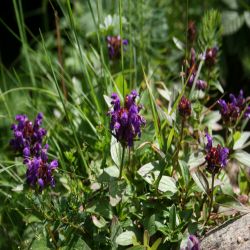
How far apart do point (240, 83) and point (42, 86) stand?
52.8 inches

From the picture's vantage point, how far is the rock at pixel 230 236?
172 cm

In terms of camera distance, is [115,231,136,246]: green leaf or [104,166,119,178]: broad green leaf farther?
[104,166,119,178]: broad green leaf

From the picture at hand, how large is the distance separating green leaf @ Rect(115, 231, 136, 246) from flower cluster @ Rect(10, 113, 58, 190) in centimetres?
30

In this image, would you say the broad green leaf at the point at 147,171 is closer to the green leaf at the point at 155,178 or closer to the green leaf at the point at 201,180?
the green leaf at the point at 155,178

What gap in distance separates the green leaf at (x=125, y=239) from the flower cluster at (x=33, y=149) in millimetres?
302

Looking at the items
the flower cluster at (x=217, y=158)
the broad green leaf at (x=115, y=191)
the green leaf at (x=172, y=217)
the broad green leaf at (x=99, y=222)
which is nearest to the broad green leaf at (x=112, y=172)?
the broad green leaf at (x=115, y=191)

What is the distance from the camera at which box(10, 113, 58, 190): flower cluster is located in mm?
1783

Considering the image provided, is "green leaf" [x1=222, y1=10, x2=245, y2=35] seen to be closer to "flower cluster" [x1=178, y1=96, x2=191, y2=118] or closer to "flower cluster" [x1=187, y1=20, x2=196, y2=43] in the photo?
"flower cluster" [x1=187, y1=20, x2=196, y2=43]

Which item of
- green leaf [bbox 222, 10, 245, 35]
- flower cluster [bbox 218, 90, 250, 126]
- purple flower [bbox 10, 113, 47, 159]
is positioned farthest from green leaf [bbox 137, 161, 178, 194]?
green leaf [bbox 222, 10, 245, 35]

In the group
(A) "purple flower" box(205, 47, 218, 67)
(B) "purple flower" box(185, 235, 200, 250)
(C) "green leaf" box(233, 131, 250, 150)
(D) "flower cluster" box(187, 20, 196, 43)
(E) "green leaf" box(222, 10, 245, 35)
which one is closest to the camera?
(B) "purple flower" box(185, 235, 200, 250)

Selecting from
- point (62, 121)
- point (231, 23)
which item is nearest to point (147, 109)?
point (62, 121)

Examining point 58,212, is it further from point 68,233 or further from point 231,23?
point 231,23

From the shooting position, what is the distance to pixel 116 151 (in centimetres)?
195

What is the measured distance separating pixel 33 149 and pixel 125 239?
1.68 ft
